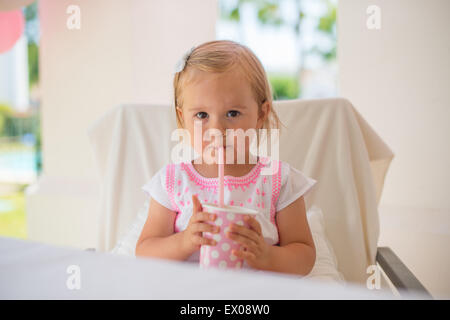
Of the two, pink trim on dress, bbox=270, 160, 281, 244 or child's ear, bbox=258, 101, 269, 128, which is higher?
child's ear, bbox=258, 101, 269, 128

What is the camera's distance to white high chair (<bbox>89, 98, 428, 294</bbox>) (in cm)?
119

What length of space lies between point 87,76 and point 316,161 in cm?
185

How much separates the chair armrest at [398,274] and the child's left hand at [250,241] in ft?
1.20

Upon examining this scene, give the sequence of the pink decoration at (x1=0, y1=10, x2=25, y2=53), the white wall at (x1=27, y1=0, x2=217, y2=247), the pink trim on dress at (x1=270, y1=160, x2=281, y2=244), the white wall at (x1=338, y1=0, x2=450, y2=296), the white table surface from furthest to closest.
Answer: the pink decoration at (x1=0, y1=10, x2=25, y2=53)
the white wall at (x1=27, y1=0, x2=217, y2=247)
the white wall at (x1=338, y1=0, x2=450, y2=296)
the pink trim on dress at (x1=270, y1=160, x2=281, y2=244)
the white table surface

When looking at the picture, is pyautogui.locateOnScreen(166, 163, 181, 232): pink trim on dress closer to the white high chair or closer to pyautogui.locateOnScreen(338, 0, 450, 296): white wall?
the white high chair

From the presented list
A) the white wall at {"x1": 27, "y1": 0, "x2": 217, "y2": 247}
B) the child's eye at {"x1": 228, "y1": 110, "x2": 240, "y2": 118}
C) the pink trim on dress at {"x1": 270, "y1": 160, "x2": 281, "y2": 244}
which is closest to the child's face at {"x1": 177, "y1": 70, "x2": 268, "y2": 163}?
the child's eye at {"x1": 228, "y1": 110, "x2": 240, "y2": 118}

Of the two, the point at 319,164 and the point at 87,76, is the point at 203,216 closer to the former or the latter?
the point at 319,164

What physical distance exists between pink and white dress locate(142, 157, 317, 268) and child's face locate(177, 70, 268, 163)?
9 centimetres

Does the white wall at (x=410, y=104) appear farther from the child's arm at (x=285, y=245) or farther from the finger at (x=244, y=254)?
the finger at (x=244, y=254)

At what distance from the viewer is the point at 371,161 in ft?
4.18

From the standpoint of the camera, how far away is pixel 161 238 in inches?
34.5

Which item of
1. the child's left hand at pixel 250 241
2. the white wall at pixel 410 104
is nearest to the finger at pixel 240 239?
the child's left hand at pixel 250 241
